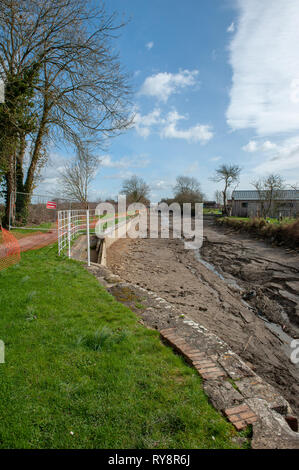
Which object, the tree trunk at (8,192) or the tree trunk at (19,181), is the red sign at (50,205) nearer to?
the tree trunk at (19,181)

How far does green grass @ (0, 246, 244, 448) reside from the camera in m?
1.92

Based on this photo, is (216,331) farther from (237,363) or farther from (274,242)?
(274,242)

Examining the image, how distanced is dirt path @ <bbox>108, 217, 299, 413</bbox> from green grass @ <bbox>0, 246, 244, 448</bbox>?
211 cm

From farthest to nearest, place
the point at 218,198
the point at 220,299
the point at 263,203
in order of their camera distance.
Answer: the point at 218,198
the point at 263,203
the point at 220,299

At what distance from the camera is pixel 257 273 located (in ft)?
36.2

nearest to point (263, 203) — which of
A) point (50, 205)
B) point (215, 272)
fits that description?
point (215, 272)

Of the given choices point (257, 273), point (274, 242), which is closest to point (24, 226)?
point (257, 273)

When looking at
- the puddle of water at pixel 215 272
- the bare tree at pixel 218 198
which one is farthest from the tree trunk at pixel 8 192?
the bare tree at pixel 218 198

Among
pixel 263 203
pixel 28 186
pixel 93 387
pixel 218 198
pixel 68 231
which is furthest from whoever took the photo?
pixel 218 198

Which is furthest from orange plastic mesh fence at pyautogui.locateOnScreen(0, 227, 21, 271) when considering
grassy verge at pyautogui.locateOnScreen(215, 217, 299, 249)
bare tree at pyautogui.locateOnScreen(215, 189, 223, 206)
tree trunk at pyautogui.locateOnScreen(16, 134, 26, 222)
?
bare tree at pyautogui.locateOnScreen(215, 189, 223, 206)

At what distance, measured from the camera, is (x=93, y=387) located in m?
2.36

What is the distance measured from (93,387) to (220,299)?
249 inches

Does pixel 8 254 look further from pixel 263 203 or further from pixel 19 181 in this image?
pixel 263 203
